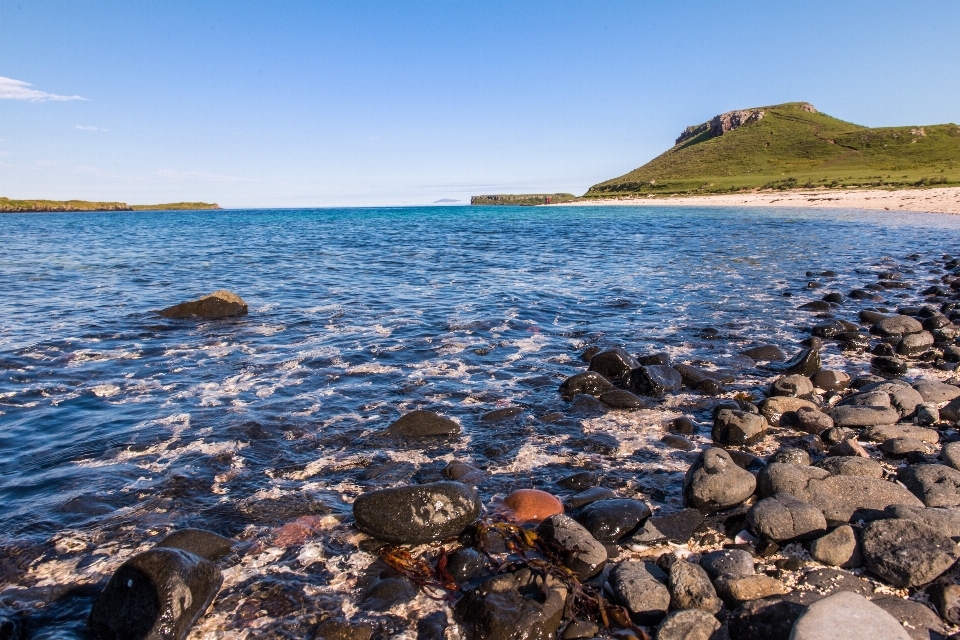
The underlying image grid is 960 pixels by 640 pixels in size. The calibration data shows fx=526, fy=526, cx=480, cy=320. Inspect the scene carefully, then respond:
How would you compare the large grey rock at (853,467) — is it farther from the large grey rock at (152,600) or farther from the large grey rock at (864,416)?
the large grey rock at (152,600)

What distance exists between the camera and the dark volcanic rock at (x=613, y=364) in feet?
30.7

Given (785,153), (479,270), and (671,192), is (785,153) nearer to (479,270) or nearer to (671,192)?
(671,192)

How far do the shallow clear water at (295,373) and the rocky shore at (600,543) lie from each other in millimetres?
141

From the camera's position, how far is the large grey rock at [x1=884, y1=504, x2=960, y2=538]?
4.48 meters

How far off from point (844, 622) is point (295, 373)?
8.78 m

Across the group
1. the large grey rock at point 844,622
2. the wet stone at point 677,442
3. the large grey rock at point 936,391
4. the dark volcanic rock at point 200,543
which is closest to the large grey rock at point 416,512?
the dark volcanic rock at point 200,543

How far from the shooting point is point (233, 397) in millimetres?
8648

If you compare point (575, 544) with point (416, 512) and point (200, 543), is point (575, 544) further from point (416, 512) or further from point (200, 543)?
point (200, 543)

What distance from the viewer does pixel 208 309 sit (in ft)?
47.2

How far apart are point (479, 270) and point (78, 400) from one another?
1810 cm

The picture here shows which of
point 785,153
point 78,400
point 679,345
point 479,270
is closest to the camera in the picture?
point 78,400

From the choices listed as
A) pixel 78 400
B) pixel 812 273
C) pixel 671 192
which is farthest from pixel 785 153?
pixel 78 400

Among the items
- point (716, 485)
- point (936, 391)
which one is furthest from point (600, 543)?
point (936, 391)

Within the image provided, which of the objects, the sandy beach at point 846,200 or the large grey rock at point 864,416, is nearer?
the large grey rock at point 864,416
